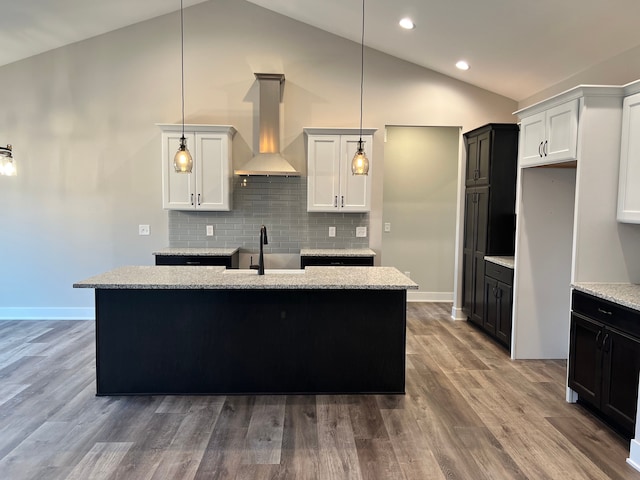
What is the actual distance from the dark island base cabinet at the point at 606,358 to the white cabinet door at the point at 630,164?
647mm

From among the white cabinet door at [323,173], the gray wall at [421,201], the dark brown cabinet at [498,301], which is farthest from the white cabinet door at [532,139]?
the gray wall at [421,201]

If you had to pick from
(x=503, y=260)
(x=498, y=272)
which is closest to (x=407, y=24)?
(x=503, y=260)

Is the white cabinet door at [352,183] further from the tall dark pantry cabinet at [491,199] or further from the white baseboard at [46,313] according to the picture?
the white baseboard at [46,313]

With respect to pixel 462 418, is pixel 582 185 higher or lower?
higher

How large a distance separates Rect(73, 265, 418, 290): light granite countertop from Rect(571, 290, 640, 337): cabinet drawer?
1193 mm

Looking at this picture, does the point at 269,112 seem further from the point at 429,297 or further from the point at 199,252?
the point at 429,297

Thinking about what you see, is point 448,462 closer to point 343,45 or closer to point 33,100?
point 343,45

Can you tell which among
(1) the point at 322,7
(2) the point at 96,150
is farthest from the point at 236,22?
(2) the point at 96,150

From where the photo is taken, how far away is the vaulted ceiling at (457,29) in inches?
127

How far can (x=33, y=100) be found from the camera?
4.96m

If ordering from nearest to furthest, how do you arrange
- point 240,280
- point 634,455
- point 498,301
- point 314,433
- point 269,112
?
point 634,455
point 314,433
point 240,280
point 498,301
point 269,112

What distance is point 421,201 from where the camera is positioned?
20.3 feet

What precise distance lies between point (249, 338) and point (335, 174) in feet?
8.08

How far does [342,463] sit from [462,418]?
1.01 m
